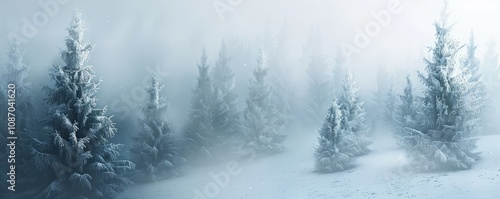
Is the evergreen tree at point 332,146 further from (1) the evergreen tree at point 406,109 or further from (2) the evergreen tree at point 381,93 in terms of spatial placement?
(2) the evergreen tree at point 381,93

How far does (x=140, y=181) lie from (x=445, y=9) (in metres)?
28.7

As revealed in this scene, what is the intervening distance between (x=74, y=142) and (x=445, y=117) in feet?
76.7

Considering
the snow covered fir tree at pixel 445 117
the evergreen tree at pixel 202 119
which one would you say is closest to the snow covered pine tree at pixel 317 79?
the evergreen tree at pixel 202 119

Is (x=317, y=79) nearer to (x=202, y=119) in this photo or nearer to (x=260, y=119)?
(x=260, y=119)

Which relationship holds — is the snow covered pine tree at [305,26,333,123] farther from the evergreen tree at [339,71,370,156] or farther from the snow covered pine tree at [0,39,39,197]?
the snow covered pine tree at [0,39,39,197]

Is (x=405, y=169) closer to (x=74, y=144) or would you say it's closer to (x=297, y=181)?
(x=297, y=181)

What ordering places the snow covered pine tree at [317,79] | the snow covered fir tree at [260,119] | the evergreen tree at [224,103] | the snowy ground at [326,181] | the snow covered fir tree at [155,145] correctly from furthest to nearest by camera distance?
the snow covered pine tree at [317,79] < the evergreen tree at [224,103] < the snow covered fir tree at [260,119] < the snow covered fir tree at [155,145] < the snowy ground at [326,181]

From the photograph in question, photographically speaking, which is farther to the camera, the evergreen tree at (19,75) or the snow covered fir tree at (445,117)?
the evergreen tree at (19,75)

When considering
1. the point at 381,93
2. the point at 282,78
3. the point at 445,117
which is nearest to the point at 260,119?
the point at 445,117

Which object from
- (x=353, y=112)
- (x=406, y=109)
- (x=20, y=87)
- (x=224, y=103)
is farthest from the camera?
(x=224, y=103)

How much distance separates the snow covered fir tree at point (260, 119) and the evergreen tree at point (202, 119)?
13.9ft

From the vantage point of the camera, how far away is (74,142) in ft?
66.3

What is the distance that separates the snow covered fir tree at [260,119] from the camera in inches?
1588

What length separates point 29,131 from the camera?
28141mm
